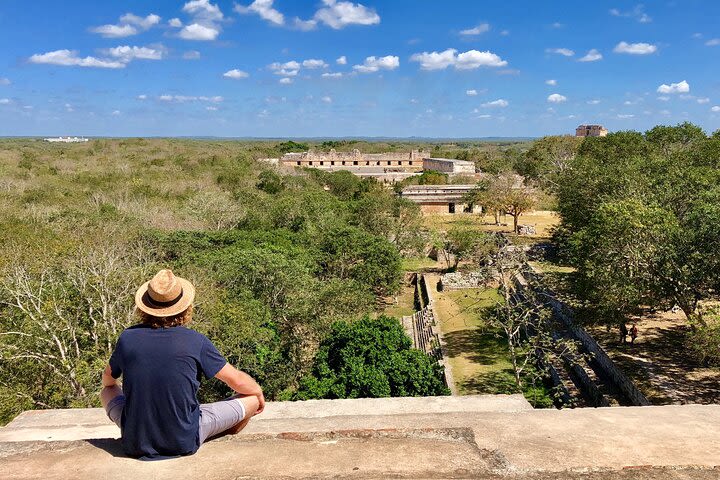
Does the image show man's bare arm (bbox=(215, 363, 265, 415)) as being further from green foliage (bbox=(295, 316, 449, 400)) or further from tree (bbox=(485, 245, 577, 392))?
tree (bbox=(485, 245, 577, 392))

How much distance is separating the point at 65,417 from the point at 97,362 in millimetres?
4932

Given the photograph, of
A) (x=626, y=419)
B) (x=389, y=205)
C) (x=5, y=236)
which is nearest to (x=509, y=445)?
(x=626, y=419)

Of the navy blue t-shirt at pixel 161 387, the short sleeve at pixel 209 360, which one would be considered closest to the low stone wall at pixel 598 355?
the short sleeve at pixel 209 360

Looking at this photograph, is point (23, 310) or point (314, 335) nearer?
point (23, 310)

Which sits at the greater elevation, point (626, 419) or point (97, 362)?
point (626, 419)

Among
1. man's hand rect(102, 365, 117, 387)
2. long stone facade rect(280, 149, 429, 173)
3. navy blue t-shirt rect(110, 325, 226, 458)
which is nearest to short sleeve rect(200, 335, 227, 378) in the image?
navy blue t-shirt rect(110, 325, 226, 458)

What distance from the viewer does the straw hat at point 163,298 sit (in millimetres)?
2279

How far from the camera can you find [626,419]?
249 centimetres

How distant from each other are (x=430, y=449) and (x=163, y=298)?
1.32 metres

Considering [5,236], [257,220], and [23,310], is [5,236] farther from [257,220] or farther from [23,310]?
[257,220]

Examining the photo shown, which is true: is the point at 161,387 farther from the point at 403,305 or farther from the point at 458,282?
the point at 458,282

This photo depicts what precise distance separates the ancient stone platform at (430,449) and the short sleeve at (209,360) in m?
0.32

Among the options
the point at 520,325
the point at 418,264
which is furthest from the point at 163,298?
the point at 418,264

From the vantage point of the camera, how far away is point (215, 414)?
7.69 feet
